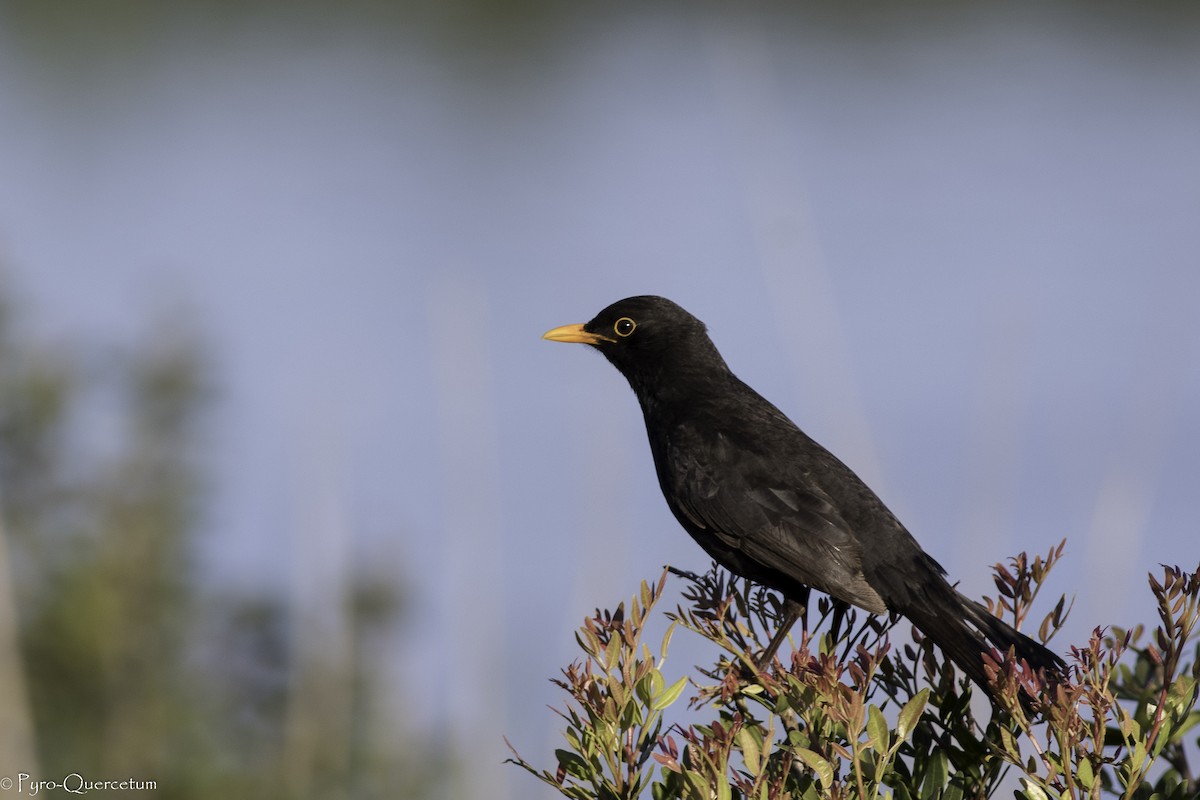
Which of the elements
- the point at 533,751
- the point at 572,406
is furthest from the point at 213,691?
the point at 572,406

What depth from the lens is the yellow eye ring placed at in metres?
5.85

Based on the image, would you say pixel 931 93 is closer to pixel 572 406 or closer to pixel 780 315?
pixel 572 406

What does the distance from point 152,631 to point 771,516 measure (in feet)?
15.6

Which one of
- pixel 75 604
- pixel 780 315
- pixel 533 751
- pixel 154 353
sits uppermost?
pixel 780 315

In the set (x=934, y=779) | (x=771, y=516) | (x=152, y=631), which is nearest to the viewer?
(x=934, y=779)

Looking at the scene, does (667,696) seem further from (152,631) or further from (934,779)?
(152,631)

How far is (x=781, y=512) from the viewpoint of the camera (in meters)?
→ 4.81

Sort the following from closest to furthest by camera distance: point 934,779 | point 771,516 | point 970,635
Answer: point 934,779 → point 970,635 → point 771,516

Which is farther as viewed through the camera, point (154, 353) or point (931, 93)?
point (931, 93)

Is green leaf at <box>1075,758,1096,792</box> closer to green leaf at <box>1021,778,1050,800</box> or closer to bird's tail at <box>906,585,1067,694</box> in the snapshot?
green leaf at <box>1021,778,1050,800</box>

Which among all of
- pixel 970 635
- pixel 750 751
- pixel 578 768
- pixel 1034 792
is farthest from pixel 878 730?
pixel 970 635

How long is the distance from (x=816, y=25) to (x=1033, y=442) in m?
26.9

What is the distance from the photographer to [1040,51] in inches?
1490

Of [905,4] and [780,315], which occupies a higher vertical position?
[905,4]
